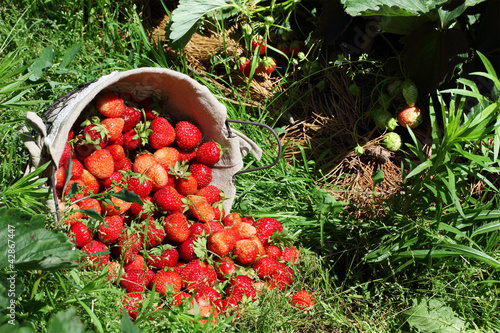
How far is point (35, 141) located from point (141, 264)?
26.6 inches

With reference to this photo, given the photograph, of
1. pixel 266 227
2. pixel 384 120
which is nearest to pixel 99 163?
pixel 266 227

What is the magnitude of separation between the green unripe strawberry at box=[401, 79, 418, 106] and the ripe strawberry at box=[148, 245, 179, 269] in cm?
151

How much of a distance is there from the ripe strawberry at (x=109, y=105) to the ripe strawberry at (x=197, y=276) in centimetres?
77

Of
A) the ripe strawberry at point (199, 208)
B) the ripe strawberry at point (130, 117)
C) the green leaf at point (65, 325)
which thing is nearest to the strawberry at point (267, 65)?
A: the ripe strawberry at point (130, 117)

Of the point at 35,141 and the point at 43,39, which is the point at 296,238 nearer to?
the point at 35,141

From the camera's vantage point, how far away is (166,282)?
184cm

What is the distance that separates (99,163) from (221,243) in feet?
2.14

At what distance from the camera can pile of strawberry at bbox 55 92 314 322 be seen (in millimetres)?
1852

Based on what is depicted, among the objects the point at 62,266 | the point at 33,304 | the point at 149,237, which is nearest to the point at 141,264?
the point at 149,237

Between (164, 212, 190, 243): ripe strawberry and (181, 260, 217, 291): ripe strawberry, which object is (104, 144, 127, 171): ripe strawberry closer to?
(164, 212, 190, 243): ripe strawberry

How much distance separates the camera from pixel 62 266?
4.04 feet

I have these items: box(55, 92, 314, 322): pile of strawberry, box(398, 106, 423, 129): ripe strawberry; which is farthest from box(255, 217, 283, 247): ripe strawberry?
box(398, 106, 423, 129): ripe strawberry

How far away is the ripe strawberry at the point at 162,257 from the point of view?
199 centimetres

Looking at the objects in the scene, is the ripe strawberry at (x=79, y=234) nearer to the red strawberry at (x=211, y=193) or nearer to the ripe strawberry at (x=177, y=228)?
the ripe strawberry at (x=177, y=228)
